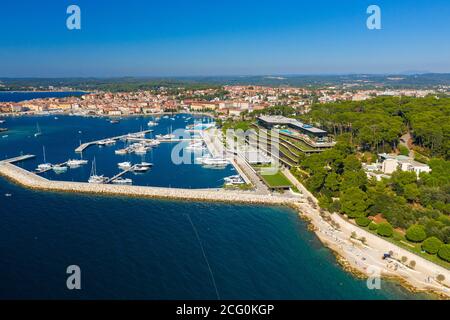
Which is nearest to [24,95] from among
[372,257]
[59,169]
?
[59,169]

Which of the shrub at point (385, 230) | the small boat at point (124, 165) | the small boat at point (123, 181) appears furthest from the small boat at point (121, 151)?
the shrub at point (385, 230)

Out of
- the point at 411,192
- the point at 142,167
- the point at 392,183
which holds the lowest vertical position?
the point at 411,192

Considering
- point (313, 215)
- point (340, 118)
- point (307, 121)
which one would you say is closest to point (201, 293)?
point (313, 215)

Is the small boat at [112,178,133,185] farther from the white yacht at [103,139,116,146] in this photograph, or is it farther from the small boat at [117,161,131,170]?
the white yacht at [103,139,116,146]

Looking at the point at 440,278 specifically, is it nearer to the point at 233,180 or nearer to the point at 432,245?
the point at 432,245

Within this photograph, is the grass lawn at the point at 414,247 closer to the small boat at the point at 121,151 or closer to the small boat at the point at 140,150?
the small boat at the point at 140,150

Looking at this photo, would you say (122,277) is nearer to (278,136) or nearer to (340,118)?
(278,136)
